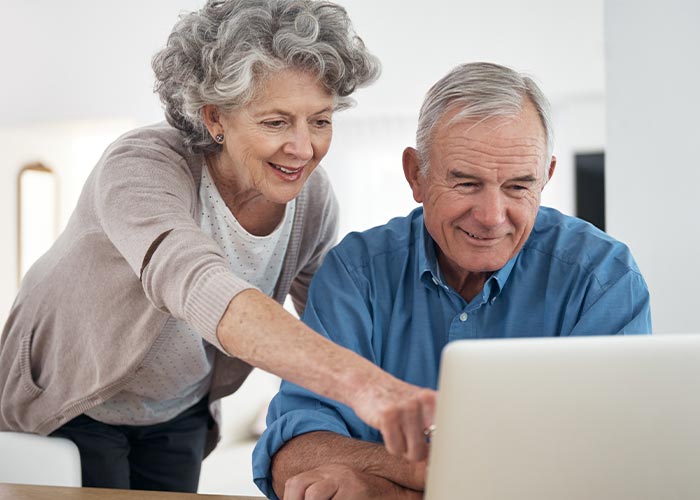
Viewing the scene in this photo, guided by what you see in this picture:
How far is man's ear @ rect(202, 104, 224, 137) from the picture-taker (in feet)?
5.01

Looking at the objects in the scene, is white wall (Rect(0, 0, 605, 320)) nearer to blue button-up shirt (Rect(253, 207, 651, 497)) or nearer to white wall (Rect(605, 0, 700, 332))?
white wall (Rect(605, 0, 700, 332))

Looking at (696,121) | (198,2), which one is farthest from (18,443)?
(198,2)

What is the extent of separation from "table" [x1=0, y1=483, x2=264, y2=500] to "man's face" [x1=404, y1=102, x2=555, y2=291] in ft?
1.73

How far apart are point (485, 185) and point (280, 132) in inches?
13.6

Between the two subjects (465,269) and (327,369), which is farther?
(465,269)

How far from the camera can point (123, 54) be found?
536 centimetres

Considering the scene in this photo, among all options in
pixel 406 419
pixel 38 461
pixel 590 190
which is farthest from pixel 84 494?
pixel 590 190

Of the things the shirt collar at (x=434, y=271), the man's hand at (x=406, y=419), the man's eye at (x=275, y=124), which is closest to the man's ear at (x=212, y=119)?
the man's eye at (x=275, y=124)

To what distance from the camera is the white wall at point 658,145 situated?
79.0 inches

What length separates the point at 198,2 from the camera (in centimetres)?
556

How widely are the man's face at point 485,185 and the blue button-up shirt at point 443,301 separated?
60mm

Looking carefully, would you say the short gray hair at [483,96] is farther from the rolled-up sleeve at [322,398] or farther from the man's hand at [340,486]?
the man's hand at [340,486]

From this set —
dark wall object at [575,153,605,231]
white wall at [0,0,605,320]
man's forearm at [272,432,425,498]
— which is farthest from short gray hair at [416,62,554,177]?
dark wall object at [575,153,605,231]

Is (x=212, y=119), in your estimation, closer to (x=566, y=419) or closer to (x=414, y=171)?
(x=414, y=171)
